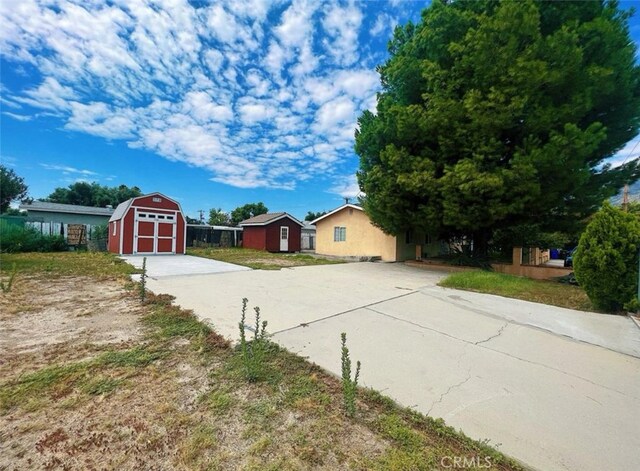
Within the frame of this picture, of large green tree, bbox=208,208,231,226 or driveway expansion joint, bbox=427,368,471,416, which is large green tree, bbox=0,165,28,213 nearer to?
large green tree, bbox=208,208,231,226

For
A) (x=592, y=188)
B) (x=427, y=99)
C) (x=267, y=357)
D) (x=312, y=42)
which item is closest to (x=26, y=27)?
(x=312, y=42)

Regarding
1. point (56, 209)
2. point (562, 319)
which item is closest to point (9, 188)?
point (56, 209)

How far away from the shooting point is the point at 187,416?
6.41ft

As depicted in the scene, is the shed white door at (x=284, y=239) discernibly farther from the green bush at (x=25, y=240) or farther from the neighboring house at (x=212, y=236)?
the green bush at (x=25, y=240)

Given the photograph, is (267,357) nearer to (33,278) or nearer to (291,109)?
(33,278)

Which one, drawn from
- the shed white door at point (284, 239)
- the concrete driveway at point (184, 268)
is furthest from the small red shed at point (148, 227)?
the shed white door at point (284, 239)

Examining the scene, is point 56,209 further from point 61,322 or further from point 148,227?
point 61,322

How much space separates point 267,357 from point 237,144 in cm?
1740

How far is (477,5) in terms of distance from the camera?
9.48m

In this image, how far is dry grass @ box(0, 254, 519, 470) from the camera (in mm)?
1599

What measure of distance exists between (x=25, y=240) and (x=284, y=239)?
1531cm

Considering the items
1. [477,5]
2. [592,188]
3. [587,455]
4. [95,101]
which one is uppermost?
[477,5]

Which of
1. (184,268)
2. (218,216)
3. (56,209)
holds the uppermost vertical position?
(218,216)

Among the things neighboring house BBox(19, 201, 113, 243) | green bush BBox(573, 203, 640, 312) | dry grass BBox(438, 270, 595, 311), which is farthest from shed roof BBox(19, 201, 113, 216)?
green bush BBox(573, 203, 640, 312)
